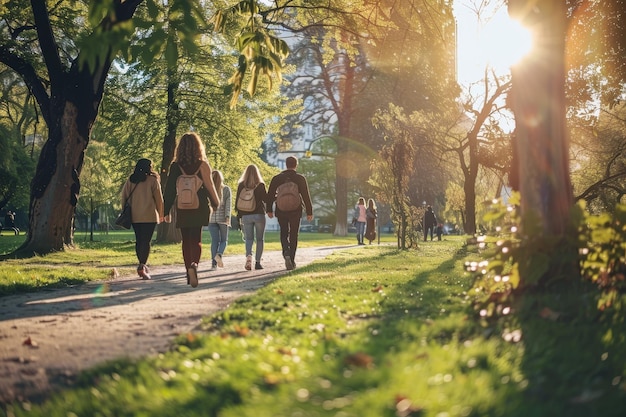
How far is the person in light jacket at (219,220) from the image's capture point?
42.8 ft

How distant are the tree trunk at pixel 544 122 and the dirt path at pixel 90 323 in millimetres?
3277

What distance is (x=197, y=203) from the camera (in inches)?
367

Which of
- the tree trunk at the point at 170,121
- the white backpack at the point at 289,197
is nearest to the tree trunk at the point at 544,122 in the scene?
the white backpack at the point at 289,197

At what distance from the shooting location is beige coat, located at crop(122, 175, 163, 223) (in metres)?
10.5

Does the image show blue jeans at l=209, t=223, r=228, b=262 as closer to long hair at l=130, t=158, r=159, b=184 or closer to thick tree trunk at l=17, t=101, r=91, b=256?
long hair at l=130, t=158, r=159, b=184

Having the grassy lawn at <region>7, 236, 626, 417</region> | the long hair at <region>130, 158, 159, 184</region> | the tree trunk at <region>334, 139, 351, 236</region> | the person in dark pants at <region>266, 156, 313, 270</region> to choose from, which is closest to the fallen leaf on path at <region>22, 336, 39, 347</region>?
the grassy lawn at <region>7, 236, 626, 417</region>

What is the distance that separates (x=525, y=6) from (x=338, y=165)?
38841mm

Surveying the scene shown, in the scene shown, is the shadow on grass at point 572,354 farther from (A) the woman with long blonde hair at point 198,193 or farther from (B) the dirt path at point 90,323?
(A) the woman with long blonde hair at point 198,193

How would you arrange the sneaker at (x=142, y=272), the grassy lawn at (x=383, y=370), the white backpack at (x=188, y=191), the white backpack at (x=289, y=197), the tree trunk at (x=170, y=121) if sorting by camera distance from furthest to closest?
the tree trunk at (x=170, y=121)
the white backpack at (x=289, y=197)
the sneaker at (x=142, y=272)
the white backpack at (x=188, y=191)
the grassy lawn at (x=383, y=370)

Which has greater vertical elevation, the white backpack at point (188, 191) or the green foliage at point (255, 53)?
the green foliage at point (255, 53)

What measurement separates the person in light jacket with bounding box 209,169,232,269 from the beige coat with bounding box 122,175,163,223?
2.24 meters

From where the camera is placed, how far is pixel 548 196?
5.64 m

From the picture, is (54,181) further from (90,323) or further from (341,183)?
(341,183)

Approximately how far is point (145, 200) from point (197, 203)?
1.63m
